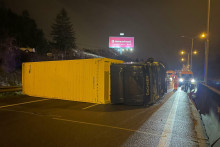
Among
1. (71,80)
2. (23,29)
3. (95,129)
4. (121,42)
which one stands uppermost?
(23,29)

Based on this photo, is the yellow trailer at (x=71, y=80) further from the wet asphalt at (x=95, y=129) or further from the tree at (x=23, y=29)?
the tree at (x=23, y=29)

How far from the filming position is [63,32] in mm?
54125

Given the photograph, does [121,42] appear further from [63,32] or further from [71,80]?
[71,80]

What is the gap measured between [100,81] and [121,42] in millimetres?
31338

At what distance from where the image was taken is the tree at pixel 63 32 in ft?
174

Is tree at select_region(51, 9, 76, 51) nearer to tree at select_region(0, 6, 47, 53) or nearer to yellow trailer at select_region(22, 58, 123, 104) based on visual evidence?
tree at select_region(0, 6, 47, 53)

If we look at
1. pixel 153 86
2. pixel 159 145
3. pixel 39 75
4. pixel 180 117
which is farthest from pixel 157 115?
pixel 39 75

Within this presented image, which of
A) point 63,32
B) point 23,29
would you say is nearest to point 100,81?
point 23,29

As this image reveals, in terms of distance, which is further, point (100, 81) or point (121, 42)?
point (121, 42)

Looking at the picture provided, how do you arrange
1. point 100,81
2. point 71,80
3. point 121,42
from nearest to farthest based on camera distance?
point 100,81 < point 71,80 < point 121,42

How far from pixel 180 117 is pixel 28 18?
2134 inches

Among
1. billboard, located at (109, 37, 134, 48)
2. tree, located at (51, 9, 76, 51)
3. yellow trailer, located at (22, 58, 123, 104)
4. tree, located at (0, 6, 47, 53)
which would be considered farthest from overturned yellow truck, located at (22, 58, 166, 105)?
tree, located at (51, 9, 76, 51)

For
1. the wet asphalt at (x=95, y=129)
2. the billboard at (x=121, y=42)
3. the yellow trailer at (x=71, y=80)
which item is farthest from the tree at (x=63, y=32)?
the wet asphalt at (x=95, y=129)

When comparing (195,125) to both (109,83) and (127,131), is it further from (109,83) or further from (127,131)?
(109,83)
